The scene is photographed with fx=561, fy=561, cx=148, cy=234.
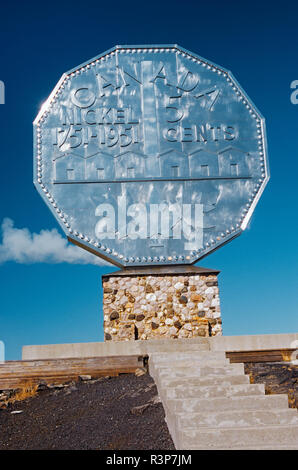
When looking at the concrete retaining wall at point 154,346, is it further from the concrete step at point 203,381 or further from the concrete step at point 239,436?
the concrete step at point 239,436

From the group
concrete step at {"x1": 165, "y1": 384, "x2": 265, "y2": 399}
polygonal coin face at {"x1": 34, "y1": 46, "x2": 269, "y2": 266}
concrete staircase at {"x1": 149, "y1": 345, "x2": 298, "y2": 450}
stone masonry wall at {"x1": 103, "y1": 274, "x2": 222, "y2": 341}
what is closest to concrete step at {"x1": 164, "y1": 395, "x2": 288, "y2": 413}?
concrete staircase at {"x1": 149, "y1": 345, "x2": 298, "y2": 450}

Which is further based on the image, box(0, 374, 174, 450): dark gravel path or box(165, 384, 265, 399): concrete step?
box(165, 384, 265, 399): concrete step

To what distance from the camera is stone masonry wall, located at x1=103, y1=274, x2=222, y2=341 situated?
9.70 meters

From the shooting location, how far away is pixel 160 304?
980 cm

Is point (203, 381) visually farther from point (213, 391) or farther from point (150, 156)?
point (150, 156)

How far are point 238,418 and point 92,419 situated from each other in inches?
61.3

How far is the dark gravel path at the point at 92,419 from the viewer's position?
498 cm

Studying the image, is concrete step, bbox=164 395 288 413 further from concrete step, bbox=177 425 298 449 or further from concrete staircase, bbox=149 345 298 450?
concrete step, bbox=177 425 298 449

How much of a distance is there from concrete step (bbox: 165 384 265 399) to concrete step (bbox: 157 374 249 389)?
11 centimetres

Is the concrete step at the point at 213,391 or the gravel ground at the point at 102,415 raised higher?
the concrete step at the point at 213,391

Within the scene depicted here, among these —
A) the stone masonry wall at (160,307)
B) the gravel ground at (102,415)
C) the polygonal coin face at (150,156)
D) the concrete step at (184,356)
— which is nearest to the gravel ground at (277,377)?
the gravel ground at (102,415)

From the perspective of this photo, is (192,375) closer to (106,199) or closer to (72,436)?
(72,436)

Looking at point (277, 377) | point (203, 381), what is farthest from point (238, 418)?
point (277, 377)

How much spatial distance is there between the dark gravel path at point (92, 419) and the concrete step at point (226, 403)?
248mm
